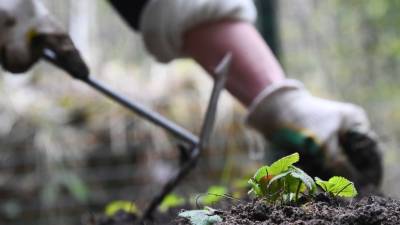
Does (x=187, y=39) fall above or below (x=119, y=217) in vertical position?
above

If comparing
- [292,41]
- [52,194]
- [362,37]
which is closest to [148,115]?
[52,194]

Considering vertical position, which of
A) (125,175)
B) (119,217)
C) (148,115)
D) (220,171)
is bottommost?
(119,217)

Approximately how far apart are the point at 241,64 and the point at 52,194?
6.58ft

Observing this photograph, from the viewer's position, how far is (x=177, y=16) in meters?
1.62

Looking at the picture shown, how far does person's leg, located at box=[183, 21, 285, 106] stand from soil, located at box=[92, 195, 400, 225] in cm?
86

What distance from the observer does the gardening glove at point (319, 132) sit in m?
1.59

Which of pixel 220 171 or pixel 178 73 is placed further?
pixel 178 73

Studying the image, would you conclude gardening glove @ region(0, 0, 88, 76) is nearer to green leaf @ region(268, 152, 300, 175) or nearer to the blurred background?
green leaf @ region(268, 152, 300, 175)

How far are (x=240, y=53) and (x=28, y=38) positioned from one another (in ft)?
1.80

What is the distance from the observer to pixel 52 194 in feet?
11.0

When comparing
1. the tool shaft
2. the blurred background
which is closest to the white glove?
the tool shaft

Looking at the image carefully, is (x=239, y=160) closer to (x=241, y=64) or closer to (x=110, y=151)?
(x=110, y=151)

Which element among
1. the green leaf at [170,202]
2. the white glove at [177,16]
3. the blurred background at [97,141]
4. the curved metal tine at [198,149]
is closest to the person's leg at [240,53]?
the white glove at [177,16]

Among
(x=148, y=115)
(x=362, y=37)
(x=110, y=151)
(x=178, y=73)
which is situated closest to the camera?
(x=148, y=115)
